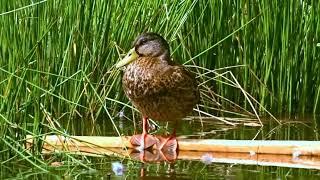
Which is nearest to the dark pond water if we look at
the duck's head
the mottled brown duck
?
the mottled brown duck

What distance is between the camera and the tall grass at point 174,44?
19.8ft

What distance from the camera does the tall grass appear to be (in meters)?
6.04

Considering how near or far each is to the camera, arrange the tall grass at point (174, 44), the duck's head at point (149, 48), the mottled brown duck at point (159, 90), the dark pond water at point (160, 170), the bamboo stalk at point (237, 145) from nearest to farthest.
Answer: the dark pond water at point (160, 170) < the bamboo stalk at point (237, 145) < the mottled brown duck at point (159, 90) < the duck's head at point (149, 48) < the tall grass at point (174, 44)

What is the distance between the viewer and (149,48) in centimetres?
579

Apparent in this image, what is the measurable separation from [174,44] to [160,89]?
1379 millimetres

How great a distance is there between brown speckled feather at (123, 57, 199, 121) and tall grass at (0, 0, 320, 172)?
281 mm

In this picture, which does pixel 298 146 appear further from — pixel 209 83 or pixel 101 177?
pixel 209 83

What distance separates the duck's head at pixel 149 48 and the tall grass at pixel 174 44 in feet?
1.06

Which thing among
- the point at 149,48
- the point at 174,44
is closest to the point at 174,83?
the point at 149,48

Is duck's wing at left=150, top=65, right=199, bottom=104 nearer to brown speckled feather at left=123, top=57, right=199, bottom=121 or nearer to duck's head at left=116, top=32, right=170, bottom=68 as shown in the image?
brown speckled feather at left=123, top=57, right=199, bottom=121

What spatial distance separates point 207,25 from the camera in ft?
22.4

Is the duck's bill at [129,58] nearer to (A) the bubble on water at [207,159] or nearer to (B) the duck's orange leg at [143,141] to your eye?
(B) the duck's orange leg at [143,141]

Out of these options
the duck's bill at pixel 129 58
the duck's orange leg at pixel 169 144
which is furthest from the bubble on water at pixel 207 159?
the duck's bill at pixel 129 58

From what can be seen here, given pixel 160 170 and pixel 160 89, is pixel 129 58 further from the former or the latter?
pixel 160 170
